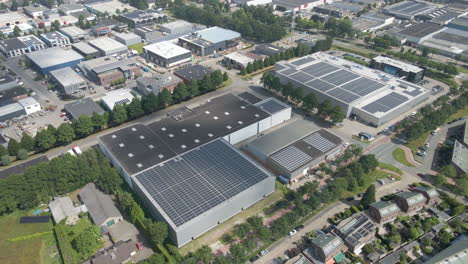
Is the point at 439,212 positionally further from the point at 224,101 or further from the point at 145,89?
the point at 145,89

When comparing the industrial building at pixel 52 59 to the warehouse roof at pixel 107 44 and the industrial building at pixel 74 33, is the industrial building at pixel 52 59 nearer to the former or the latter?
the warehouse roof at pixel 107 44

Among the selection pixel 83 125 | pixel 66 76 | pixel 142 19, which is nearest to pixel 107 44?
pixel 66 76

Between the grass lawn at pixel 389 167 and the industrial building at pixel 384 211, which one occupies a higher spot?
the industrial building at pixel 384 211

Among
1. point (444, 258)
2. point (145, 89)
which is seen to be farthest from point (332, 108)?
point (145, 89)

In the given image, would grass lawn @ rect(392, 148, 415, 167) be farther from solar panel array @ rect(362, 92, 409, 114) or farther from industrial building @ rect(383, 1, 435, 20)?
industrial building @ rect(383, 1, 435, 20)

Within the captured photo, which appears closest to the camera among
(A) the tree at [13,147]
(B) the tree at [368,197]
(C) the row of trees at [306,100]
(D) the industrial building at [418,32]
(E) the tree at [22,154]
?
(B) the tree at [368,197]

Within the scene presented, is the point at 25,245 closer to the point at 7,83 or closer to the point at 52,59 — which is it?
the point at 7,83

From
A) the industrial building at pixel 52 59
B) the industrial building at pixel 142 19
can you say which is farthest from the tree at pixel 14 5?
the industrial building at pixel 52 59

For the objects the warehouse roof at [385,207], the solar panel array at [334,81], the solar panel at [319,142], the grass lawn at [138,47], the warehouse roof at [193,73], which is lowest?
the warehouse roof at [385,207]
